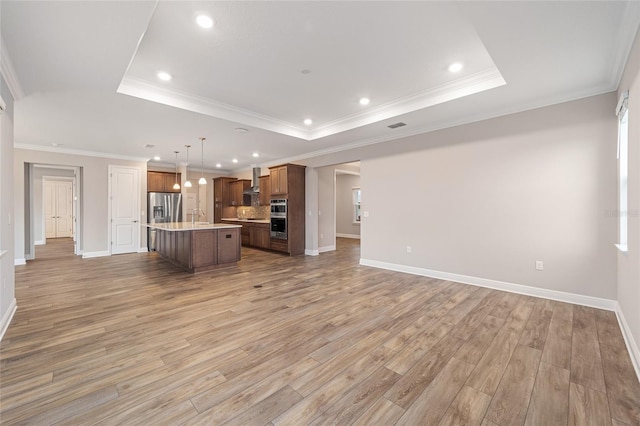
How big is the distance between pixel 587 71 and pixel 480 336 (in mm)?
3157

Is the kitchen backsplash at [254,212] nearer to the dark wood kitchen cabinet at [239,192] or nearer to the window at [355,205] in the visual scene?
the dark wood kitchen cabinet at [239,192]

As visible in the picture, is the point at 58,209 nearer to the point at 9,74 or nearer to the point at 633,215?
the point at 9,74

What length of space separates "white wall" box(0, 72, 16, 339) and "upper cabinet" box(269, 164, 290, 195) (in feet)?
15.9

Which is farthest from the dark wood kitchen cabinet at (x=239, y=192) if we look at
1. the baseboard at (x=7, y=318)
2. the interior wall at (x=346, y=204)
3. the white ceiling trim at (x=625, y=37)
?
the white ceiling trim at (x=625, y=37)

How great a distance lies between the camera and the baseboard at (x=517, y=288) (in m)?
3.32

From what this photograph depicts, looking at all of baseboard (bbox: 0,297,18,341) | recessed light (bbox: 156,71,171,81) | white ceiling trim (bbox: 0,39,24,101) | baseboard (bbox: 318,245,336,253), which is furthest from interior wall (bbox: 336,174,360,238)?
baseboard (bbox: 0,297,18,341)

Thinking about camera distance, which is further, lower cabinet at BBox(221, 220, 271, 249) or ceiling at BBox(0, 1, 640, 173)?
lower cabinet at BBox(221, 220, 271, 249)

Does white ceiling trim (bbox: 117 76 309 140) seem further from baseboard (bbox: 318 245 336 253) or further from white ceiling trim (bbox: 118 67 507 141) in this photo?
baseboard (bbox: 318 245 336 253)

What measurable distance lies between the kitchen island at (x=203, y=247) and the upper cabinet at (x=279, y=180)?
1.89 m

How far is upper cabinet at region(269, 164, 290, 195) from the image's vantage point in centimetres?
716

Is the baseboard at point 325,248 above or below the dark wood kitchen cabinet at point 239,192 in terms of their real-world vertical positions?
below

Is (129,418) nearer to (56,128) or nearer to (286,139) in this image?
(286,139)

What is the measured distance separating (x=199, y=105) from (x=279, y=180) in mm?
3472

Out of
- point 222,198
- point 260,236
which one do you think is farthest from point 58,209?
point 260,236
